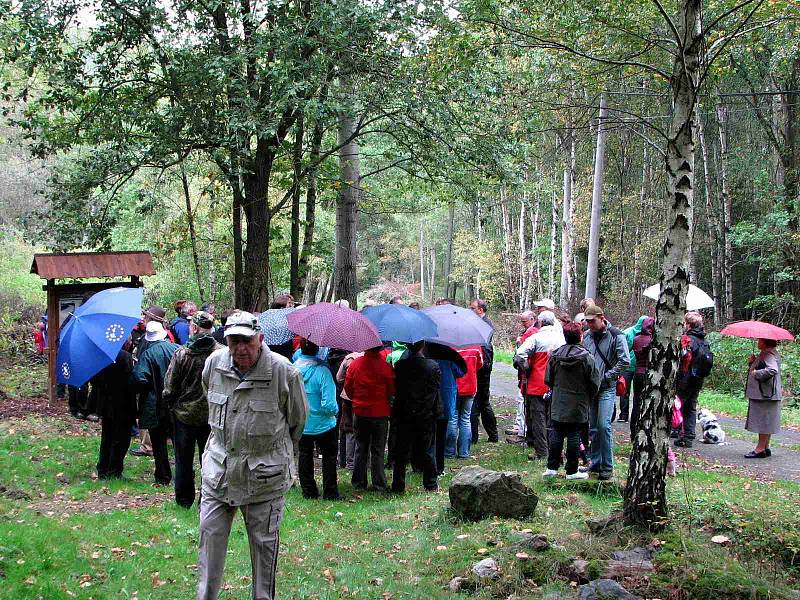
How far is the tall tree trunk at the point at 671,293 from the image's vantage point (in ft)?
19.4

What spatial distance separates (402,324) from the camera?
8.38 m

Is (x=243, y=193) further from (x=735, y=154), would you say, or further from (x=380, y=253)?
(x=380, y=253)

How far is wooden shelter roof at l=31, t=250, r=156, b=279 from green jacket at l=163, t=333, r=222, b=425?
6.71m

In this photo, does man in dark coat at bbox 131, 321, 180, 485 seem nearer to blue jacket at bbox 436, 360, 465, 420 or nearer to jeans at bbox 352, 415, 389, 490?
jeans at bbox 352, 415, 389, 490

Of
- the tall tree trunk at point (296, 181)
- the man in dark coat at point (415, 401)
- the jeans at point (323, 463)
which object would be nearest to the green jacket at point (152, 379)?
the jeans at point (323, 463)

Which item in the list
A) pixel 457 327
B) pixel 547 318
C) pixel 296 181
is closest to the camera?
pixel 457 327

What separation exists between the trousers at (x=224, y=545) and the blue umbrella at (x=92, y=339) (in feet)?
13.8

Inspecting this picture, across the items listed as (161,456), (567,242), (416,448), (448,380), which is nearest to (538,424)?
(448,380)

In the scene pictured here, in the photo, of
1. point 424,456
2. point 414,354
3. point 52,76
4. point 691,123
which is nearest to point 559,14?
point 691,123

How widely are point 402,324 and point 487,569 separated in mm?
3327

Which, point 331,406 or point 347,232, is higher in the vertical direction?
point 347,232

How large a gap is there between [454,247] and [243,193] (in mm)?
41903

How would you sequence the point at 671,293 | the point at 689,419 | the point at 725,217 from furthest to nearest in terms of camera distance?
the point at 725,217
the point at 689,419
the point at 671,293

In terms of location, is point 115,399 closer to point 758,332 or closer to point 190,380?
point 190,380
